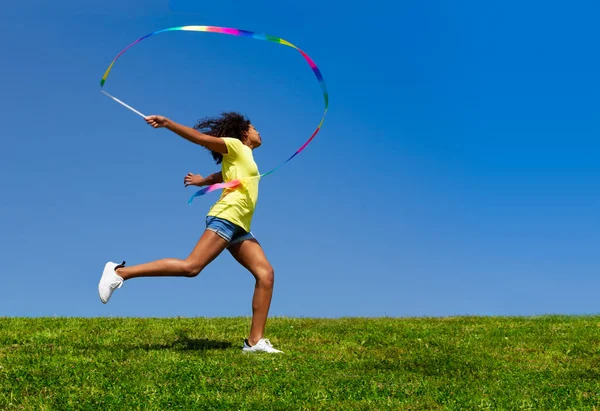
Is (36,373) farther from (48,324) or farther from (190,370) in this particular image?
(48,324)

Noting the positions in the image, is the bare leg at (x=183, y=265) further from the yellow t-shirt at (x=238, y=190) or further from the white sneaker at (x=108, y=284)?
the yellow t-shirt at (x=238, y=190)

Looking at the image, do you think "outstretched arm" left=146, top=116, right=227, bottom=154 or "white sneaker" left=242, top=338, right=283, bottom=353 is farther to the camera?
"white sneaker" left=242, top=338, right=283, bottom=353

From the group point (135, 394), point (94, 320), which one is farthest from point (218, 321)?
point (135, 394)

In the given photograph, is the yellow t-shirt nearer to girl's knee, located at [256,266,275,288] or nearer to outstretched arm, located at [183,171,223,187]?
outstretched arm, located at [183,171,223,187]

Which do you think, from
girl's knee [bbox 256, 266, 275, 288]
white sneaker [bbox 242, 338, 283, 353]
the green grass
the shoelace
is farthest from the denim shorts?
the green grass

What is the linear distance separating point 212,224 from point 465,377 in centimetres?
428

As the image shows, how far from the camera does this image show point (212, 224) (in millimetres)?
10289

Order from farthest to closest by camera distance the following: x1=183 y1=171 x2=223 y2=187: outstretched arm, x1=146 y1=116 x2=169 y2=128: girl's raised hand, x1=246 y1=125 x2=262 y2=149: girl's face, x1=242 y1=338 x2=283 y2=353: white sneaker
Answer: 1. x1=183 y1=171 x2=223 y2=187: outstretched arm
2. x1=246 y1=125 x2=262 y2=149: girl's face
3. x1=242 y1=338 x2=283 y2=353: white sneaker
4. x1=146 y1=116 x2=169 y2=128: girl's raised hand

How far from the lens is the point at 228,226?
1029cm

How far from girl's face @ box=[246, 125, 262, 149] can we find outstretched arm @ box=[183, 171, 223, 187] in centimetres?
71

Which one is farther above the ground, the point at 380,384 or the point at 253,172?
the point at 253,172

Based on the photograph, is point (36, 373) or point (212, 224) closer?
point (36, 373)

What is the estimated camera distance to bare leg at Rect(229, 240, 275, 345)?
10.6 metres

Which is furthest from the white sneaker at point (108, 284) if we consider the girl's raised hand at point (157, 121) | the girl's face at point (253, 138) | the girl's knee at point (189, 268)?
the girl's face at point (253, 138)
